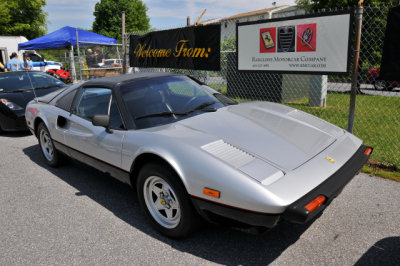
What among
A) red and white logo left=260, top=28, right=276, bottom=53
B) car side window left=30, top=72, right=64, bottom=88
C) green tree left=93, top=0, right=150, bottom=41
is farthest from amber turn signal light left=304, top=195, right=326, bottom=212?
green tree left=93, top=0, right=150, bottom=41

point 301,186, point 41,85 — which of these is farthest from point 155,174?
point 41,85

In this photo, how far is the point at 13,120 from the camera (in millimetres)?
6242

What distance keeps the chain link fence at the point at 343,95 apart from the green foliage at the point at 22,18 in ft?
107

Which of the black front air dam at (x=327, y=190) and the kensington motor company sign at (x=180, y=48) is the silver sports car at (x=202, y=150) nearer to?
the black front air dam at (x=327, y=190)

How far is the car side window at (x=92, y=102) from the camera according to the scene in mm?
3455

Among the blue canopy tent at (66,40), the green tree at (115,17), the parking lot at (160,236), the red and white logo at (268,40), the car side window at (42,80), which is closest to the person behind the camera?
the parking lot at (160,236)

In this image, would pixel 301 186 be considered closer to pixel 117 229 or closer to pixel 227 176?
pixel 227 176

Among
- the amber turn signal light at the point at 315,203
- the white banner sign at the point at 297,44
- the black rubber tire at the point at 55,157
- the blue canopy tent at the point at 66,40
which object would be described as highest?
the blue canopy tent at the point at 66,40

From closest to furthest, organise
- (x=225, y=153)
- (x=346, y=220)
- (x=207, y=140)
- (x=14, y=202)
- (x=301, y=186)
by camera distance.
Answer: (x=301, y=186), (x=225, y=153), (x=207, y=140), (x=346, y=220), (x=14, y=202)

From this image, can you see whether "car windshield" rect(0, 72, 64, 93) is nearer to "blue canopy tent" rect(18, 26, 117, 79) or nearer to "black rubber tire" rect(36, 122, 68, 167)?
"black rubber tire" rect(36, 122, 68, 167)

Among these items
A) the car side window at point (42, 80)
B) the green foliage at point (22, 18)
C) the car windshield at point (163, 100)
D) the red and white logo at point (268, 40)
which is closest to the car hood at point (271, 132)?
the car windshield at point (163, 100)

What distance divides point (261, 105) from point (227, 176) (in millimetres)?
1757

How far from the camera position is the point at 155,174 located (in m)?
2.59

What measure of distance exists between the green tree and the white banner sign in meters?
50.0
